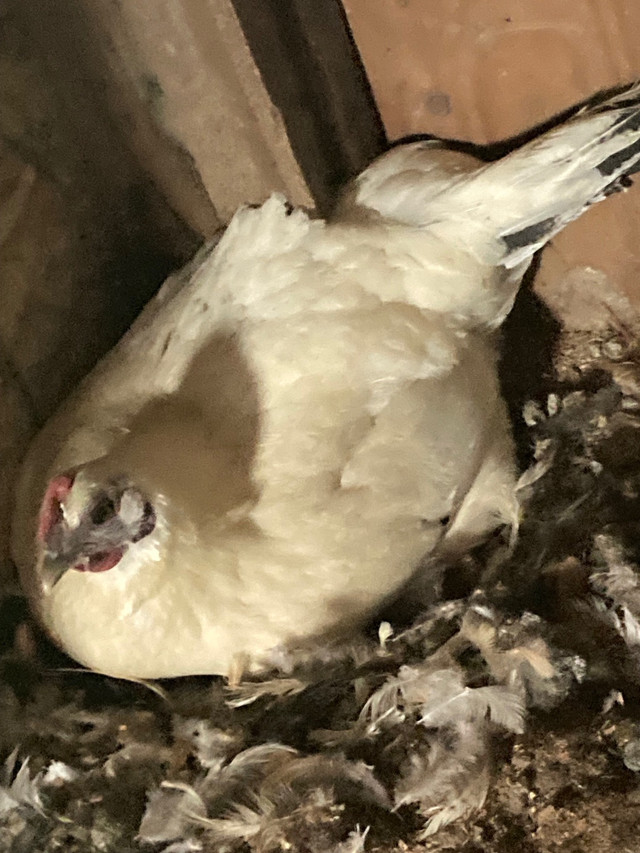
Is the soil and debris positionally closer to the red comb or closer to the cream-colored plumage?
the cream-colored plumage

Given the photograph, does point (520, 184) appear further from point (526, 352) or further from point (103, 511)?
point (103, 511)

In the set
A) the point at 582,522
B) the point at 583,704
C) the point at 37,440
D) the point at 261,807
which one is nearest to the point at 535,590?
the point at 582,522

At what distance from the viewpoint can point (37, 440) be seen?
130cm

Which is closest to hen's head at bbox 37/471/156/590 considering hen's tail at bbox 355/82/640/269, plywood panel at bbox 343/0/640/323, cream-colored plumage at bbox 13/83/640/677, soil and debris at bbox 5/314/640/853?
cream-colored plumage at bbox 13/83/640/677

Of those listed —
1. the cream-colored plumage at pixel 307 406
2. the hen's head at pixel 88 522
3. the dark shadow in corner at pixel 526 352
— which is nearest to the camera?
the hen's head at pixel 88 522

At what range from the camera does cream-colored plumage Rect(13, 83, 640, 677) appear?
3.80 feet

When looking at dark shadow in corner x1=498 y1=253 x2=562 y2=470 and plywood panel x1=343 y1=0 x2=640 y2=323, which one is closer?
plywood panel x1=343 y1=0 x2=640 y2=323

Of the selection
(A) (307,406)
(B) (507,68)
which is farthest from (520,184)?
(A) (307,406)

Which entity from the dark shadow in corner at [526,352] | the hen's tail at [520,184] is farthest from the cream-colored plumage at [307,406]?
the dark shadow in corner at [526,352]

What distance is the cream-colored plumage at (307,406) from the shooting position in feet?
3.80

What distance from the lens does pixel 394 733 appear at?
3.57ft

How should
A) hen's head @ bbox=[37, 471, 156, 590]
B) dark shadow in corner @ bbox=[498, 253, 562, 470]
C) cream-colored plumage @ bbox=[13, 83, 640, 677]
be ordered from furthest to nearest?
1. dark shadow in corner @ bbox=[498, 253, 562, 470]
2. cream-colored plumage @ bbox=[13, 83, 640, 677]
3. hen's head @ bbox=[37, 471, 156, 590]

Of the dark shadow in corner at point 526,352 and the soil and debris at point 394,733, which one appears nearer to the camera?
the soil and debris at point 394,733

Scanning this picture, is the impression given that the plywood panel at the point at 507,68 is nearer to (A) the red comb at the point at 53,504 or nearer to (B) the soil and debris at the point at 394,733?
(B) the soil and debris at the point at 394,733
